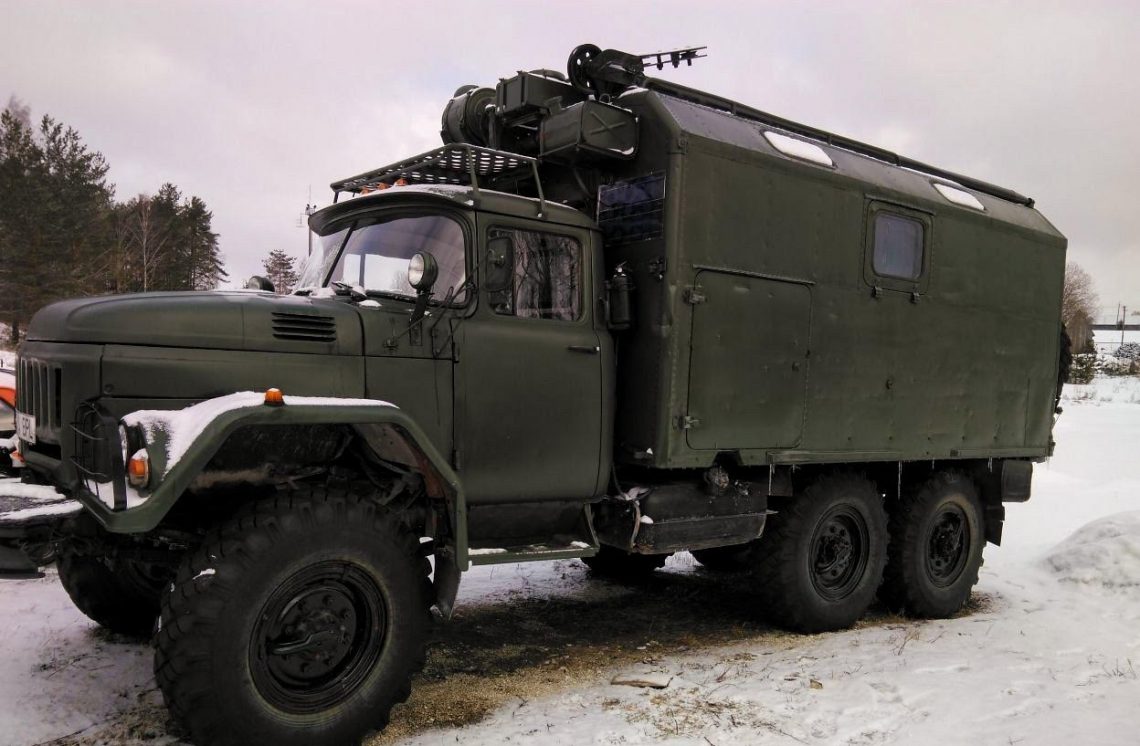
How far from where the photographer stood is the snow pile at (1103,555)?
24.7 ft

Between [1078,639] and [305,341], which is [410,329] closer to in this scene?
[305,341]

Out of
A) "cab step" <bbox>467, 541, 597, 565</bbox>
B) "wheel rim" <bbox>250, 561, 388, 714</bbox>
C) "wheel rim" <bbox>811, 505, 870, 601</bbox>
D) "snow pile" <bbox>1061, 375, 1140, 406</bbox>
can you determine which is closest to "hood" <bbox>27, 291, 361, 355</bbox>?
"wheel rim" <bbox>250, 561, 388, 714</bbox>

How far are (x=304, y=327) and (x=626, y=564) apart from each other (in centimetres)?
448

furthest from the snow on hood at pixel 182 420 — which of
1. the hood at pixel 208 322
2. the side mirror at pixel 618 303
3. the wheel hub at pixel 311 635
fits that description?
the side mirror at pixel 618 303

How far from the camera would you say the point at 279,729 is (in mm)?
3729

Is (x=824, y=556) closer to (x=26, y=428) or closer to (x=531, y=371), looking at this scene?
(x=531, y=371)

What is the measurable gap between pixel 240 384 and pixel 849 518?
469 centimetres

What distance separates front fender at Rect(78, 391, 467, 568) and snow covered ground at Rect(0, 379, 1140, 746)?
117 cm

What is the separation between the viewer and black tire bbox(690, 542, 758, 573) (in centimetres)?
673

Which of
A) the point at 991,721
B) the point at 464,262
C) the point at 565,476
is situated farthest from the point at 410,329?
the point at 991,721

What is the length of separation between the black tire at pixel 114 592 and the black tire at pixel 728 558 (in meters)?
3.86

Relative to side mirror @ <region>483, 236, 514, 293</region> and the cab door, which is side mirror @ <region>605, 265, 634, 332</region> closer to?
the cab door

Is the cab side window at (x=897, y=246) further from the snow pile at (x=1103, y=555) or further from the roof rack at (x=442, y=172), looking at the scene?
the snow pile at (x=1103, y=555)

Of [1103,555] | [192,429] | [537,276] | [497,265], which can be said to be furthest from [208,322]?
[1103,555]
